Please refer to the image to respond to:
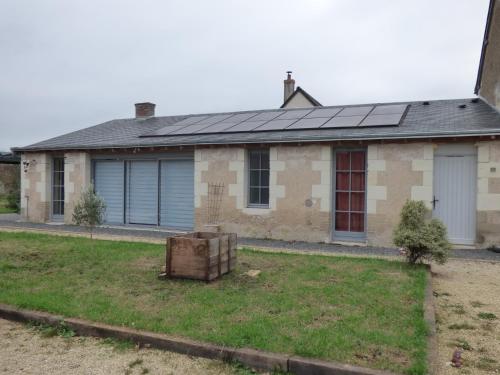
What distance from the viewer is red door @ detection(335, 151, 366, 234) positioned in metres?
10.4

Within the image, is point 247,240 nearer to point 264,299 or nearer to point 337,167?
point 337,167

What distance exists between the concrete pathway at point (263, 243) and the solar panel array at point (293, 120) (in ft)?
10.2

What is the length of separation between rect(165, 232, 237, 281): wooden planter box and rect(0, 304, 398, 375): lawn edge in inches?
72.0

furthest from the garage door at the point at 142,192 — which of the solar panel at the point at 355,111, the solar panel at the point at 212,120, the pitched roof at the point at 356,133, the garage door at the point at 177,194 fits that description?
the solar panel at the point at 355,111

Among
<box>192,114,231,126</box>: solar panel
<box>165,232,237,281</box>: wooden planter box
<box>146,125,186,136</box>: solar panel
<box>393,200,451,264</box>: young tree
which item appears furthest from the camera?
<box>192,114,231,126</box>: solar panel

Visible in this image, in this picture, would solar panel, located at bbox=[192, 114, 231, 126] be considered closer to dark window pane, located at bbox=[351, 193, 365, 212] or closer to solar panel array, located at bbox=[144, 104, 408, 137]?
solar panel array, located at bbox=[144, 104, 408, 137]

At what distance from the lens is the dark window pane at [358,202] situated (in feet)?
34.2

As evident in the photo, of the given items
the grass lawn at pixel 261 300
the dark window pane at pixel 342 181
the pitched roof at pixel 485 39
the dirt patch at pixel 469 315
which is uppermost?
the pitched roof at pixel 485 39

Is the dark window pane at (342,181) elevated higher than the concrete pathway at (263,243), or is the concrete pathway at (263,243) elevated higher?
the dark window pane at (342,181)

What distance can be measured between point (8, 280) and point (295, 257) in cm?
473

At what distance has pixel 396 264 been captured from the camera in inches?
296

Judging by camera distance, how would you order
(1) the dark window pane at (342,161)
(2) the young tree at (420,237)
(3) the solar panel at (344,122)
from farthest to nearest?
(3) the solar panel at (344,122) → (1) the dark window pane at (342,161) → (2) the young tree at (420,237)

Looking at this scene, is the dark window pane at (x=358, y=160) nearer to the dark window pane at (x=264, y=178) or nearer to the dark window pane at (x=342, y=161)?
the dark window pane at (x=342, y=161)

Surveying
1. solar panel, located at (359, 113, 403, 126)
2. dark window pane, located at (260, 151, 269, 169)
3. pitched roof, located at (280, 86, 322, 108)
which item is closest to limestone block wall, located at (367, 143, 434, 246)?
solar panel, located at (359, 113, 403, 126)
